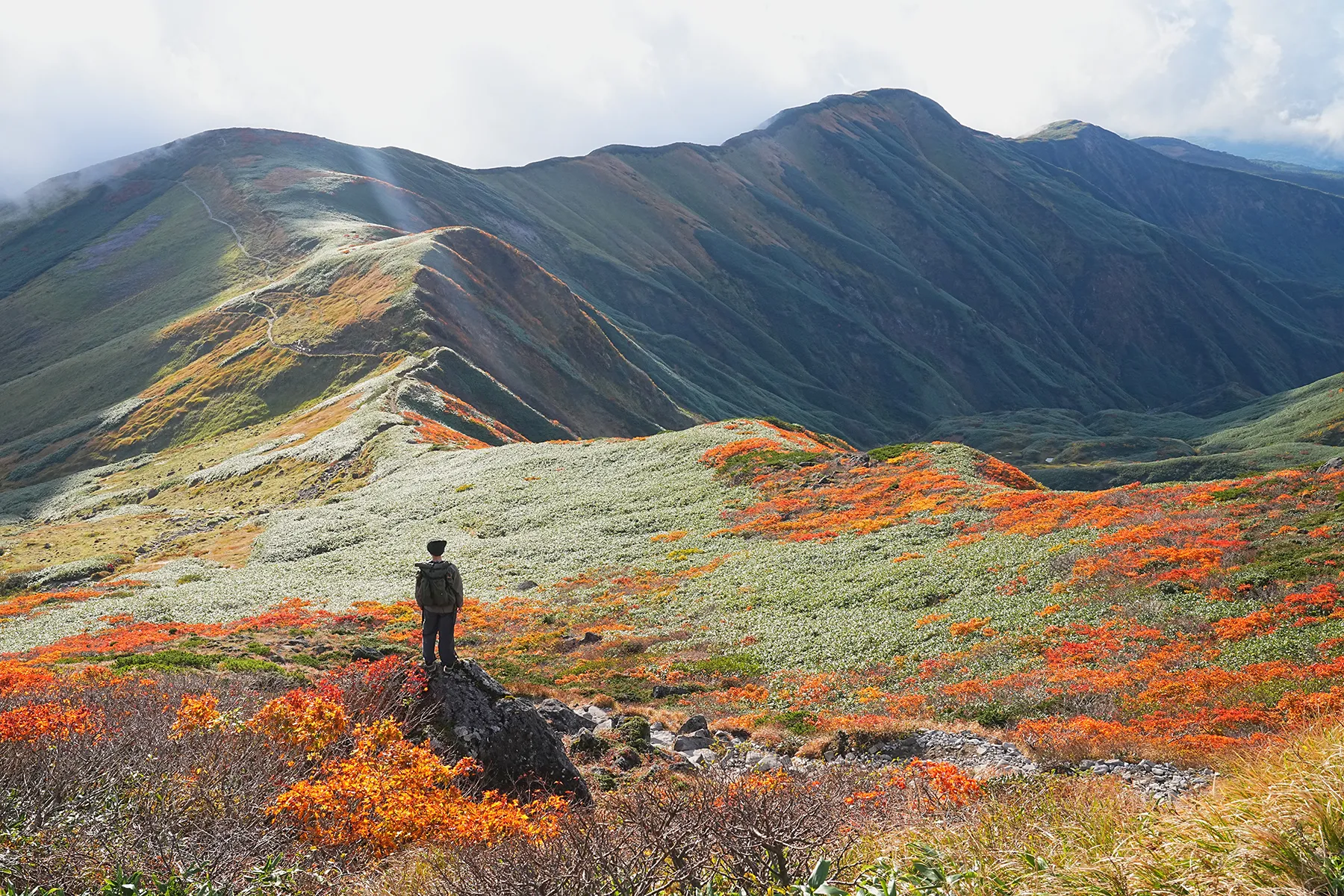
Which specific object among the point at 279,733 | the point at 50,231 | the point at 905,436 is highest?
the point at 50,231

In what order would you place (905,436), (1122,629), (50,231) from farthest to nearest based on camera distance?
(905,436)
(50,231)
(1122,629)

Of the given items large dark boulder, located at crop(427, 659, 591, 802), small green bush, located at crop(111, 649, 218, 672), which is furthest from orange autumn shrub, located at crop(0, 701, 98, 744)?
small green bush, located at crop(111, 649, 218, 672)

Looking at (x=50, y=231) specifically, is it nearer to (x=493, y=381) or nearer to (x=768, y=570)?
(x=493, y=381)

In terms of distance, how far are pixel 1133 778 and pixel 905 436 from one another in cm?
18544

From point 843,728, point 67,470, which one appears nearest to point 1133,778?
point 843,728

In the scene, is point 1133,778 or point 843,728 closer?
point 1133,778

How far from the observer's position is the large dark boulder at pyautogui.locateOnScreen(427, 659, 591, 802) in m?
13.5

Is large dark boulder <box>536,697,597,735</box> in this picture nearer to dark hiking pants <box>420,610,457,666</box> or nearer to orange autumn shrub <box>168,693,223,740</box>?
dark hiking pants <box>420,610,457,666</box>

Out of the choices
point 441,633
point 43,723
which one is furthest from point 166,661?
point 43,723

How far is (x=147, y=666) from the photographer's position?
20172 mm

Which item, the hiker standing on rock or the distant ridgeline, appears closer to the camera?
the hiker standing on rock

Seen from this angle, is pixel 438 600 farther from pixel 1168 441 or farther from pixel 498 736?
pixel 1168 441

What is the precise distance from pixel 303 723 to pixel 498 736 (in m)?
3.46

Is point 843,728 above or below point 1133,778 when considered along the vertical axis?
below
